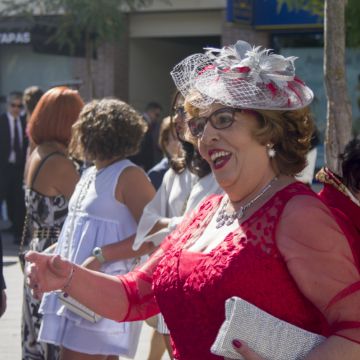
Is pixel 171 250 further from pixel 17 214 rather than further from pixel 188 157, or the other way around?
pixel 17 214

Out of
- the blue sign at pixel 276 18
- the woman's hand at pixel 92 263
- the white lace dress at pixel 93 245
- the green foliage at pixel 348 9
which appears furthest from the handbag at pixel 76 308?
the blue sign at pixel 276 18

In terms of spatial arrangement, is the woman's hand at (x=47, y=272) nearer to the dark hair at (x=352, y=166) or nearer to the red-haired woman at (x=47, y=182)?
the dark hair at (x=352, y=166)

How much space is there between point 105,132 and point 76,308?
966 millimetres

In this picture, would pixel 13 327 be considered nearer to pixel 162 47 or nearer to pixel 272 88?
pixel 272 88

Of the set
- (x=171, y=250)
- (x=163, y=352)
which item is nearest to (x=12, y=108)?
(x=163, y=352)

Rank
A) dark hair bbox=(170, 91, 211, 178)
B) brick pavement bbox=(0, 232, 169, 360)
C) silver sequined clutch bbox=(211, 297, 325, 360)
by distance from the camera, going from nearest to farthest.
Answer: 1. silver sequined clutch bbox=(211, 297, 325, 360)
2. dark hair bbox=(170, 91, 211, 178)
3. brick pavement bbox=(0, 232, 169, 360)

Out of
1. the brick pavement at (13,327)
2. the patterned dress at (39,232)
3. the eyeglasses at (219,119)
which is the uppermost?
the eyeglasses at (219,119)

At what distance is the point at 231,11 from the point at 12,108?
374cm

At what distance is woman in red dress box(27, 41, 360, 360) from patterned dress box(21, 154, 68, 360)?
218 centimetres

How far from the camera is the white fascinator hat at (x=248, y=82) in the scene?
9.05 ft

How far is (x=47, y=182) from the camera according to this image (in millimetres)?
5266

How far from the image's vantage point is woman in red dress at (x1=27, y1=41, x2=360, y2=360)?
2.54 metres

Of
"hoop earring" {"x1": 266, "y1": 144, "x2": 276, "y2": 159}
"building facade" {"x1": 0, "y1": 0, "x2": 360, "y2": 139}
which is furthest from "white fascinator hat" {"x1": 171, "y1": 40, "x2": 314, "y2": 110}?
"building facade" {"x1": 0, "y1": 0, "x2": 360, "y2": 139}

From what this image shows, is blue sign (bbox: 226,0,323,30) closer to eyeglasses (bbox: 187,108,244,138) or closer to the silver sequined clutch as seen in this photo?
eyeglasses (bbox: 187,108,244,138)
